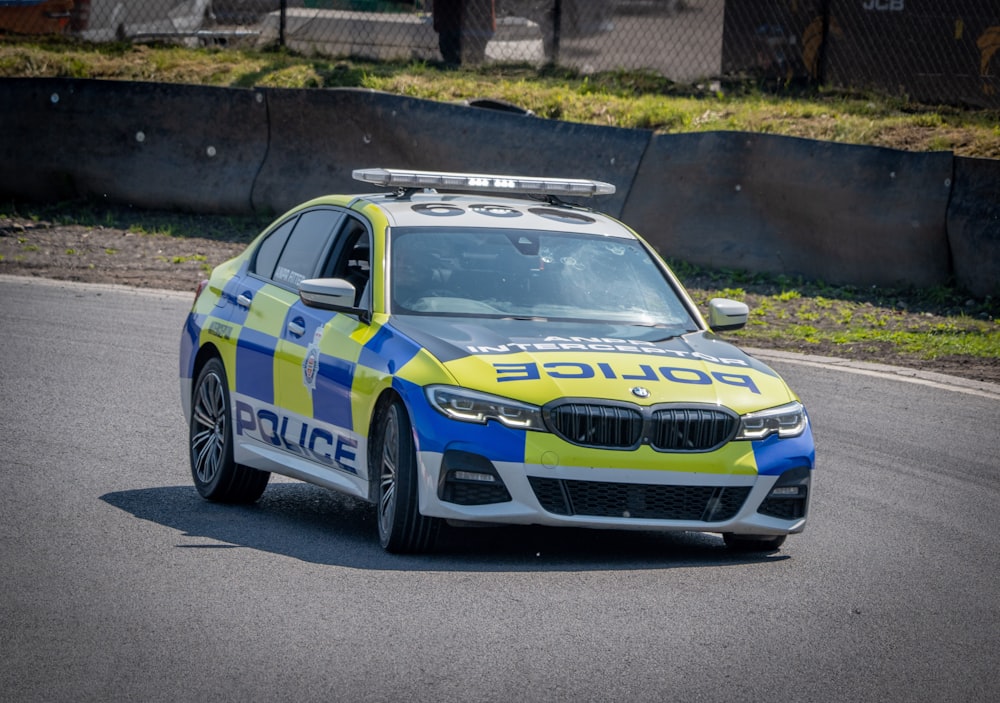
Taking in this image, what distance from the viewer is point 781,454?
7.24 m

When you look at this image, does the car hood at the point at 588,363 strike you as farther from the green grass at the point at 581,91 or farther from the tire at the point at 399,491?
the green grass at the point at 581,91

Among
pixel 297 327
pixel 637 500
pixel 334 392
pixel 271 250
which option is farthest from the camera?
pixel 271 250

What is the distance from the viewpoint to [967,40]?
59.8 ft

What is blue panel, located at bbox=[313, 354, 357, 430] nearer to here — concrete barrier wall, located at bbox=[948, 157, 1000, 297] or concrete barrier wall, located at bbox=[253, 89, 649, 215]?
concrete barrier wall, located at bbox=[948, 157, 1000, 297]

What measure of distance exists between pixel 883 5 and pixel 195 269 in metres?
7.90

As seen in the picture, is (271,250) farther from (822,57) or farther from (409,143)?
(822,57)

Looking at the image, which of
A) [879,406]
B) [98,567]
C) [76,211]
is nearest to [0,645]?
[98,567]

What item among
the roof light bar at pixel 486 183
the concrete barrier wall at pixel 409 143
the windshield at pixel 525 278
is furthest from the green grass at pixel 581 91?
the windshield at pixel 525 278

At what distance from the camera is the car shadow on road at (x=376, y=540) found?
710 cm

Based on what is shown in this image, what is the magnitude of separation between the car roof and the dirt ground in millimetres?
4935

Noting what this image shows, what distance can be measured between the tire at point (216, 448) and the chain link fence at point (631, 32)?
1165 cm

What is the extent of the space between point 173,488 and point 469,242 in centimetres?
206

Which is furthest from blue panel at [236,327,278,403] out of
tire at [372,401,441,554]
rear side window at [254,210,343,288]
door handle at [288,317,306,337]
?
tire at [372,401,441,554]

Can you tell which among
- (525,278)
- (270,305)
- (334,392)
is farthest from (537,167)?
(334,392)
